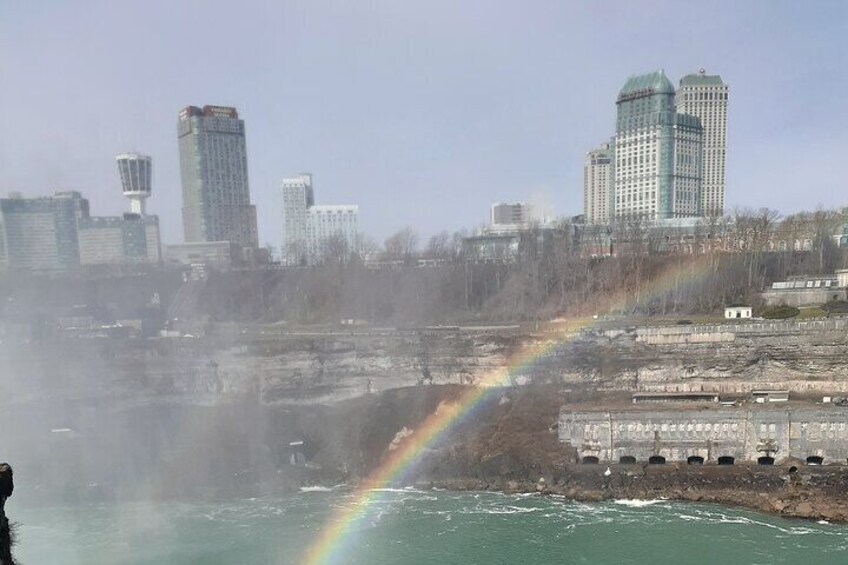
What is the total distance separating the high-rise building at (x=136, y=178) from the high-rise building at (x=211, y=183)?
3232 centimetres

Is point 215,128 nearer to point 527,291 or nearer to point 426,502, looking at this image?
point 527,291

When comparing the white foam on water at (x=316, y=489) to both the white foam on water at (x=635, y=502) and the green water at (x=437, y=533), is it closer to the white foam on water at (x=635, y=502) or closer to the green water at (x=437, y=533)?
the green water at (x=437, y=533)

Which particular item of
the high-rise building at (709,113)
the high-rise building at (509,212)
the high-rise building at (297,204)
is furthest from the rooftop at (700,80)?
the high-rise building at (297,204)

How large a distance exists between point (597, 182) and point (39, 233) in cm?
11541

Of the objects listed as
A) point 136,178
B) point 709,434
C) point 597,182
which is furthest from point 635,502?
point 136,178

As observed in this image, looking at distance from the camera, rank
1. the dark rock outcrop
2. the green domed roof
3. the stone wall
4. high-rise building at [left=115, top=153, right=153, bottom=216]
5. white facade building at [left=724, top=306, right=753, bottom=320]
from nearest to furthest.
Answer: the dark rock outcrop → the stone wall → white facade building at [left=724, top=306, right=753, bottom=320] → the green domed roof → high-rise building at [left=115, top=153, right=153, bottom=216]

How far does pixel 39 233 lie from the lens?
95625mm

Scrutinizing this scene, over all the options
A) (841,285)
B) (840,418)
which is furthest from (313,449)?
(841,285)

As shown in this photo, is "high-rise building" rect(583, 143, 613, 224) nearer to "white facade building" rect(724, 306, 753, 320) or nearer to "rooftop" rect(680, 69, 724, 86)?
"rooftop" rect(680, 69, 724, 86)

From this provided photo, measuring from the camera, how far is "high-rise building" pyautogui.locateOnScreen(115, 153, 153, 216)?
158500 mm

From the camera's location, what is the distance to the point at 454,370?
41.9m

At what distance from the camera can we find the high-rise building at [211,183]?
134 m

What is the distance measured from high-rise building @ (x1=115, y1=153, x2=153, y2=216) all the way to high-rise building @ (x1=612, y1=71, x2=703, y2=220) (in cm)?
13416

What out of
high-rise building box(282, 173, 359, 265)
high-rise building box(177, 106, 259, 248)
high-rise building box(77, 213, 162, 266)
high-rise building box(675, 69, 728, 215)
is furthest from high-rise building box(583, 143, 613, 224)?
high-rise building box(77, 213, 162, 266)
